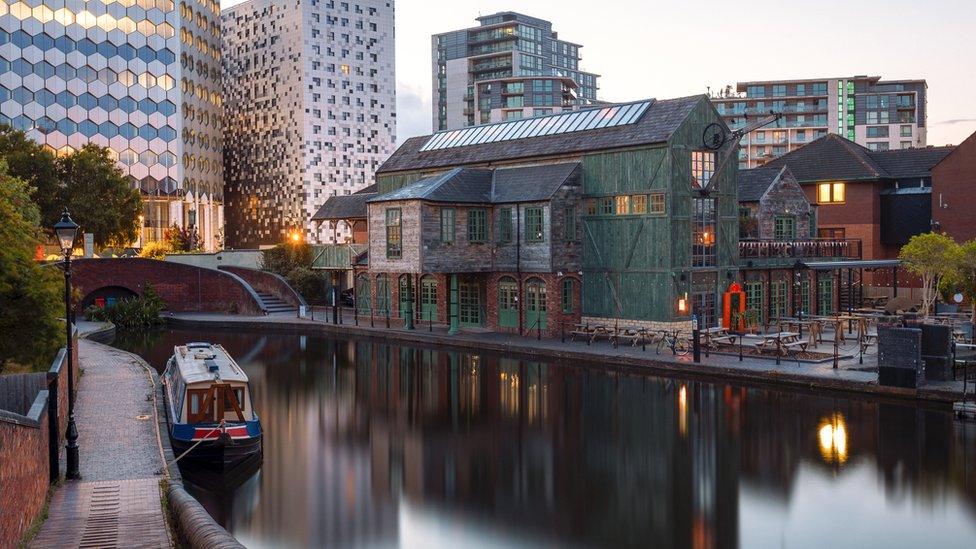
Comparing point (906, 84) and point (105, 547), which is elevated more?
point (906, 84)

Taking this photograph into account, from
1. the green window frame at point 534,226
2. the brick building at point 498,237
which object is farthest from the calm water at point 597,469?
the green window frame at point 534,226

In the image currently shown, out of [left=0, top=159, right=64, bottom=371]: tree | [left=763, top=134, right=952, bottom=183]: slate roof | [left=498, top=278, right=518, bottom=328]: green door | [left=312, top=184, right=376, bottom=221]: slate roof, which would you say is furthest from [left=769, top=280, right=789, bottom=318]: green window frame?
[left=0, top=159, right=64, bottom=371]: tree

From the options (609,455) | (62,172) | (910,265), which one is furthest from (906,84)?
(609,455)

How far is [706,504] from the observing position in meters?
15.2

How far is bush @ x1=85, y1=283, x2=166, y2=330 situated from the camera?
4634cm

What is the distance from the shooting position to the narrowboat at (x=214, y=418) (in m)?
17.3

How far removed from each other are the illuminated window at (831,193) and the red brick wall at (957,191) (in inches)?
196

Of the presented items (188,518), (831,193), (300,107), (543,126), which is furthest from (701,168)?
(300,107)

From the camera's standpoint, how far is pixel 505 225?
36.2 metres

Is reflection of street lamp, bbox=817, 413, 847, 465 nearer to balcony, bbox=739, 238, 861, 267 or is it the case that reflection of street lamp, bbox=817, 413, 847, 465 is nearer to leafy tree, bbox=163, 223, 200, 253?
balcony, bbox=739, 238, 861, 267

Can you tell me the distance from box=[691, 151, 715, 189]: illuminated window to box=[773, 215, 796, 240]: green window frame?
26.8 ft

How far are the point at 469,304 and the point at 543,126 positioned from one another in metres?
8.07

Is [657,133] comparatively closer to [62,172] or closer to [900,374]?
[900,374]

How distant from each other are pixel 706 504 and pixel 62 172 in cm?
4903
